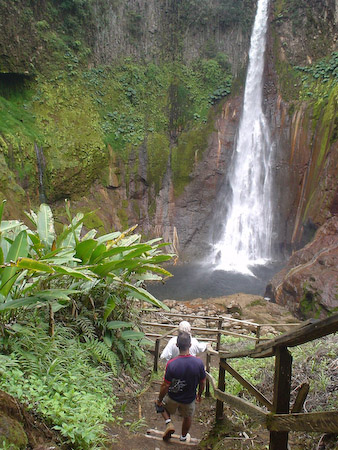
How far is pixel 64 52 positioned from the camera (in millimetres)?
17391

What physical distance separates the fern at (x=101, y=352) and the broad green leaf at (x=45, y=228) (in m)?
1.08

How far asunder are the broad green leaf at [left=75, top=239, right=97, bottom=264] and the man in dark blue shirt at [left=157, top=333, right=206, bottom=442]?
1.29 metres

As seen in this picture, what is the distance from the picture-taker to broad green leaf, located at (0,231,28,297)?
2707 millimetres

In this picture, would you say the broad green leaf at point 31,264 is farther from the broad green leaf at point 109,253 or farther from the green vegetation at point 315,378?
the green vegetation at point 315,378

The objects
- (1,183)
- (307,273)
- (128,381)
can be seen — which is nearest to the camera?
(128,381)

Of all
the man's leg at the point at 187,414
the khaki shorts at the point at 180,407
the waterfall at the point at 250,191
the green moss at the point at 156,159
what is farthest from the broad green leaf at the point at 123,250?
the green moss at the point at 156,159

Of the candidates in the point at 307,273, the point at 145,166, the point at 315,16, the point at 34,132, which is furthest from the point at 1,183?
the point at 315,16

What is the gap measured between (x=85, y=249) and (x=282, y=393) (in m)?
2.32

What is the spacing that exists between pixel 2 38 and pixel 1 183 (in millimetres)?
6720

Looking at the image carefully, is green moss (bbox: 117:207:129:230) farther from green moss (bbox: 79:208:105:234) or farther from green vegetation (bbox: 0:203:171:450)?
green vegetation (bbox: 0:203:171:450)

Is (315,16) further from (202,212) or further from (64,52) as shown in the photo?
(64,52)

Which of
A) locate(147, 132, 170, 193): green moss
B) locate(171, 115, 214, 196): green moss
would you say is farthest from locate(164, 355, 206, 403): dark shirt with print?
locate(171, 115, 214, 196): green moss

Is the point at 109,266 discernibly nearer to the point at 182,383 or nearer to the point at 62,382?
the point at 62,382

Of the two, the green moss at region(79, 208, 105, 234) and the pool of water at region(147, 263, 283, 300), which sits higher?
the green moss at region(79, 208, 105, 234)
